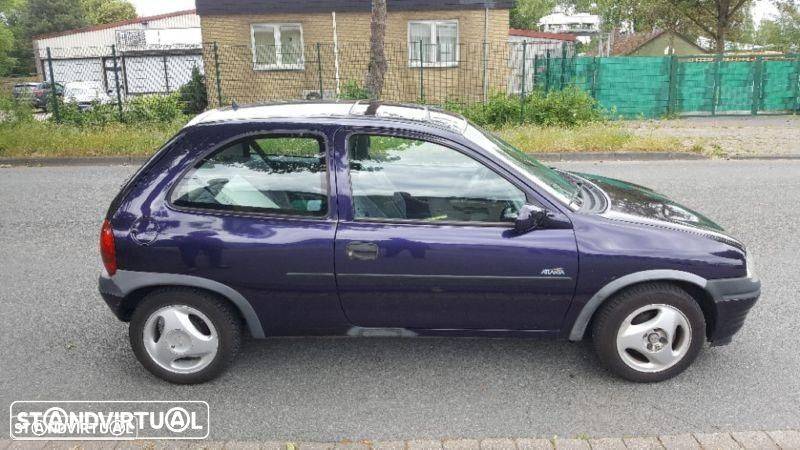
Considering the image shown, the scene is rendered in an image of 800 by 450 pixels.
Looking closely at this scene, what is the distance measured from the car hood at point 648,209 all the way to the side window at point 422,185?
0.71 m

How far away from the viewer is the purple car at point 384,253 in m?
3.50

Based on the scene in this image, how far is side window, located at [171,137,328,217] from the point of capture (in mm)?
3633

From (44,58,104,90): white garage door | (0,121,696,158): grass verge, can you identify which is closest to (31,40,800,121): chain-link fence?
(44,58,104,90): white garage door

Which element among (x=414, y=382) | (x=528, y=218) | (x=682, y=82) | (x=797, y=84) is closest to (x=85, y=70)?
(x=414, y=382)

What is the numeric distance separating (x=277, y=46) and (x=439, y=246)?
18297 mm

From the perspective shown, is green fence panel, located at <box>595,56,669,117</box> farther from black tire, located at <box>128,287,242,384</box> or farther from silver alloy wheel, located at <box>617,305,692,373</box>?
black tire, located at <box>128,287,242,384</box>

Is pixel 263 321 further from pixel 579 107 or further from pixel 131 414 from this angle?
pixel 579 107

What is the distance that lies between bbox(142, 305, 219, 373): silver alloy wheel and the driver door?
0.84 m

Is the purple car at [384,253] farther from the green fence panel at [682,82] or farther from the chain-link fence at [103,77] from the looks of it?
the green fence panel at [682,82]

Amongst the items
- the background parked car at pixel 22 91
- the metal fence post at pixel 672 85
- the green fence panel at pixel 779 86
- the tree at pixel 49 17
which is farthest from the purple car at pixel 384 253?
the tree at pixel 49 17

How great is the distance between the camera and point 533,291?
139 inches

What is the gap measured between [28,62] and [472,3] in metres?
48.4

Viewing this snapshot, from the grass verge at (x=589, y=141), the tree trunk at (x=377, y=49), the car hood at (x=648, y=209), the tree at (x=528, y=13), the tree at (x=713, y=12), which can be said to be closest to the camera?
the car hood at (x=648, y=209)

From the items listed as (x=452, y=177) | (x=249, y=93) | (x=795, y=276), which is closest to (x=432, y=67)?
(x=249, y=93)
